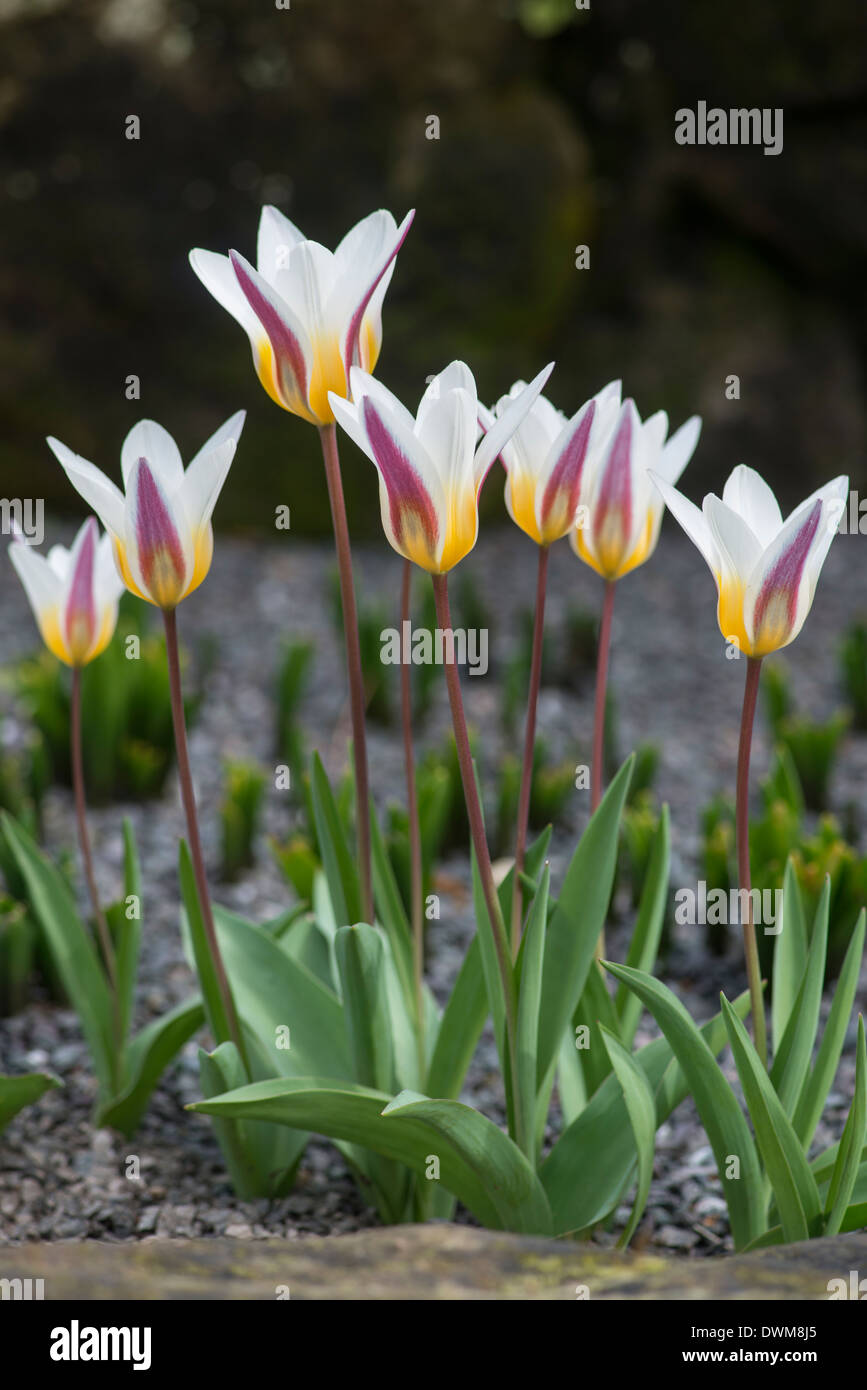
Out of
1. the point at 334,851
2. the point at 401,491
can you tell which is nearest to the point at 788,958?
the point at 334,851

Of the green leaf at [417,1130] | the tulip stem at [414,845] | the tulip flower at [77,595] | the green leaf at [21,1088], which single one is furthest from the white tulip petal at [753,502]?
the green leaf at [21,1088]

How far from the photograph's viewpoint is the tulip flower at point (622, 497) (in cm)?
163

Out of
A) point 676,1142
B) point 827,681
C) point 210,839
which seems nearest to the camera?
point 676,1142

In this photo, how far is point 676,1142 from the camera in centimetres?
209

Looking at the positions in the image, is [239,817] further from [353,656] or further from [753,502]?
[753,502]

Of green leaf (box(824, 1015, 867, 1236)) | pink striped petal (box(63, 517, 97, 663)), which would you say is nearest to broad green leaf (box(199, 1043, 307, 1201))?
pink striped petal (box(63, 517, 97, 663))

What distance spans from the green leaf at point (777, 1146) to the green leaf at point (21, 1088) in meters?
0.91

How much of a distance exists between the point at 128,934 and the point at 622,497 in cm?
100

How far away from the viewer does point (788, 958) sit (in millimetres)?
1755

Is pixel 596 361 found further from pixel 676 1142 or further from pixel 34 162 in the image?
pixel 676 1142

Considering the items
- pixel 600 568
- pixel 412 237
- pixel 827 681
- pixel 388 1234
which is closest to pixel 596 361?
pixel 412 237

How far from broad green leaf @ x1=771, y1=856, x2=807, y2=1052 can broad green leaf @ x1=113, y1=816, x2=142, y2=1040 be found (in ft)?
3.13

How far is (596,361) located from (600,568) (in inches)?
174

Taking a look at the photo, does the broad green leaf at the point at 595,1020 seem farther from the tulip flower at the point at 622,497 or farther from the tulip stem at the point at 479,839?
the tulip flower at the point at 622,497
